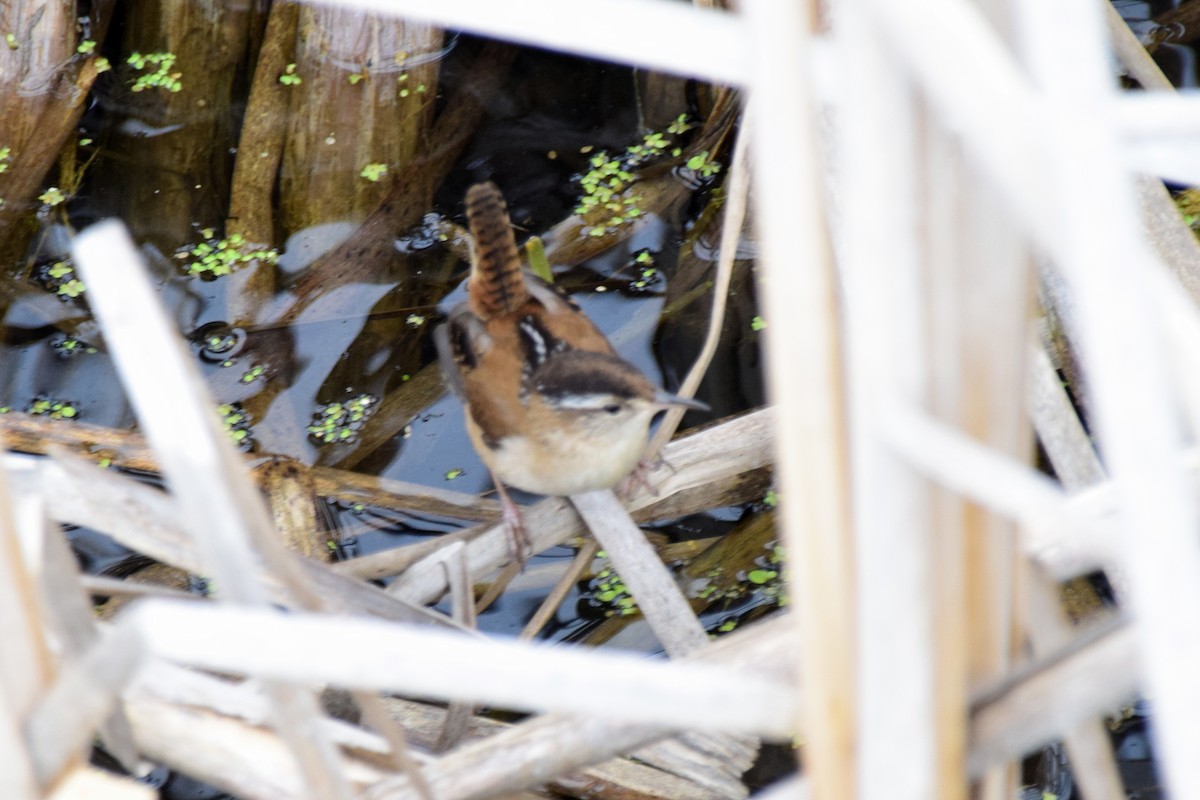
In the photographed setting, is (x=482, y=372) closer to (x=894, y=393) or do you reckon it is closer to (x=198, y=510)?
(x=198, y=510)

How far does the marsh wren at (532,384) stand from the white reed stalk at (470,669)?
A: 1628 millimetres

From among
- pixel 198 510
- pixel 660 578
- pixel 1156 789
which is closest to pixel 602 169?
pixel 660 578

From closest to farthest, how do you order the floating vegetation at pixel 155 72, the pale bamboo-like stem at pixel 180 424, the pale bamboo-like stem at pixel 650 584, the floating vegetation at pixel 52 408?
the pale bamboo-like stem at pixel 180 424 < the pale bamboo-like stem at pixel 650 584 < the floating vegetation at pixel 52 408 < the floating vegetation at pixel 155 72

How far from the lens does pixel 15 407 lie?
347 cm

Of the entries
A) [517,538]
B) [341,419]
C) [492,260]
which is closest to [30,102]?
[341,419]

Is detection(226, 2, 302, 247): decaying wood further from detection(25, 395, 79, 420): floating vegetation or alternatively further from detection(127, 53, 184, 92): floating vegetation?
detection(25, 395, 79, 420): floating vegetation

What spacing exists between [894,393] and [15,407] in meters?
3.37

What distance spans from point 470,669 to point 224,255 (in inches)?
127

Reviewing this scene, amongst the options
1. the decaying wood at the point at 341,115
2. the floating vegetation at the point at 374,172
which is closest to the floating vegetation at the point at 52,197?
the decaying wood at the point at 341,115

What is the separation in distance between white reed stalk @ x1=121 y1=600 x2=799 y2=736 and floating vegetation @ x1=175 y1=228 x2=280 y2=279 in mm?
3076

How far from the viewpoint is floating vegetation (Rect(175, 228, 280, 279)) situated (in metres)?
3.83

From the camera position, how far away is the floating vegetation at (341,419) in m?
3.48

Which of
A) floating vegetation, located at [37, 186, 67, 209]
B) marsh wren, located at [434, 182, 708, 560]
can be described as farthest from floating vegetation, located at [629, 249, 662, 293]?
floating vegetation, located at [37, 186, 67, 209]

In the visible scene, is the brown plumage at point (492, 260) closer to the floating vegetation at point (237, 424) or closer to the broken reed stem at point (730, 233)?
the broken reed stem at point (730, 233)
